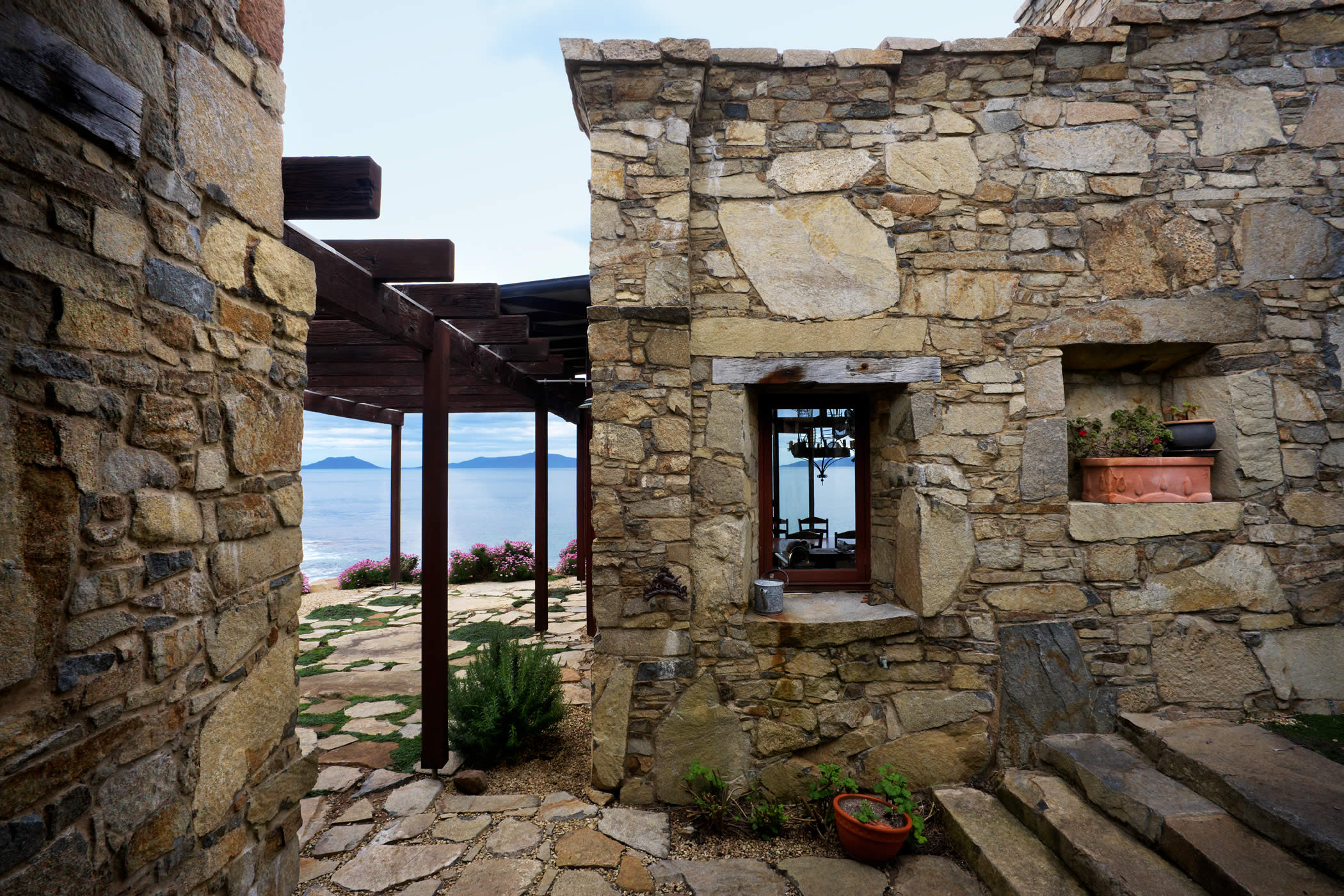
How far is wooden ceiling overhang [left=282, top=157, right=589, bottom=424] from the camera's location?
1991 millimetres

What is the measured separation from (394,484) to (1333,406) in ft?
30.4

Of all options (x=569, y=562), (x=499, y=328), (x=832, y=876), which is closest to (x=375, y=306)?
(x=499, y=328)

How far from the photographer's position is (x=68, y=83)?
1070 millimetres

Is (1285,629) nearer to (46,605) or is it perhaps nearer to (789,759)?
(789,759)

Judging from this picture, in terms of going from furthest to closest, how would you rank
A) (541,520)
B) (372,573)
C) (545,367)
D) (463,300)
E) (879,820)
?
1. (372,573)
2. (541,520)
3. (545,367)
4. (463,300)
5. (879,820)

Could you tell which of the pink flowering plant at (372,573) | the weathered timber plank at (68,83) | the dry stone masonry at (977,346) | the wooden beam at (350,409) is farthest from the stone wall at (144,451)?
the pink flowering plant at (372,573)

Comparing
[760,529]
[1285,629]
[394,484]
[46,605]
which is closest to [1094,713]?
[1285,629]

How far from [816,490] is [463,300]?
227 centimetres

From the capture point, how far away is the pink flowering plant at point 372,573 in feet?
28.2

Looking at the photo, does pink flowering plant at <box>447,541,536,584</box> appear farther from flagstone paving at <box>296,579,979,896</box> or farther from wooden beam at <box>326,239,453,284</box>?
wooden beam at <box>326,239,453,284</box>

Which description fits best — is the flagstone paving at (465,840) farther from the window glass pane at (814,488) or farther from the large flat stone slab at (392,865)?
the window glass pane at (814,488)

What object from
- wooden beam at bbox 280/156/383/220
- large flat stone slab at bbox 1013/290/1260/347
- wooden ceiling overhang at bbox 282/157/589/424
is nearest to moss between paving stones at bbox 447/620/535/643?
wooden ceiling overhang at bbox 282/157/589/424

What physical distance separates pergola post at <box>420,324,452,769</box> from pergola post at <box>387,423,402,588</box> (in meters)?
5.51

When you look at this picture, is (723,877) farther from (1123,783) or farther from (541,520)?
(541,520)
